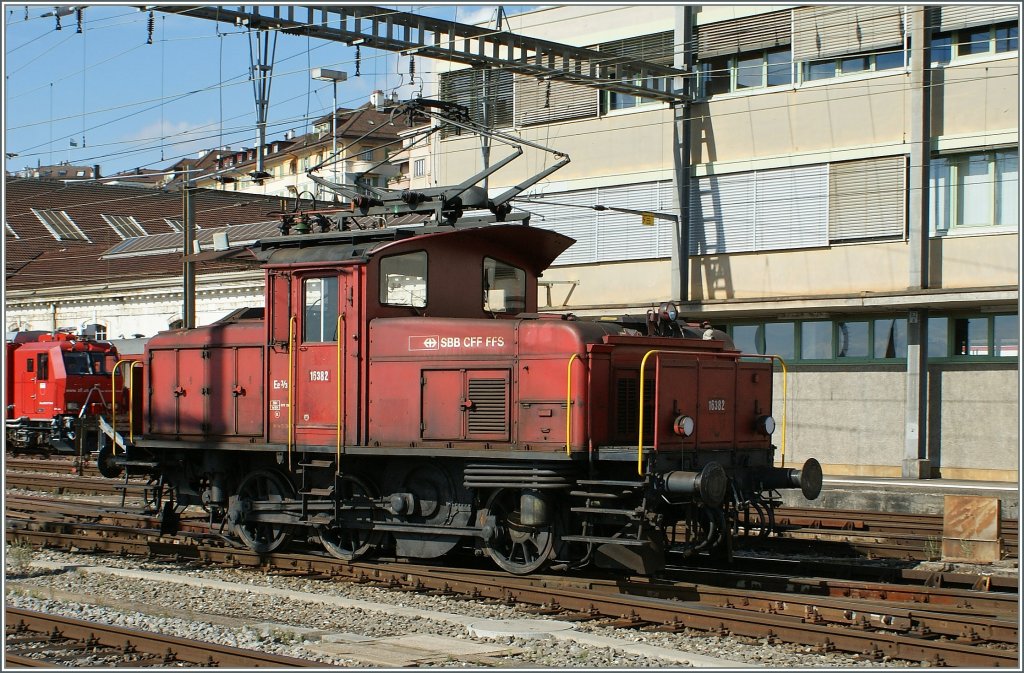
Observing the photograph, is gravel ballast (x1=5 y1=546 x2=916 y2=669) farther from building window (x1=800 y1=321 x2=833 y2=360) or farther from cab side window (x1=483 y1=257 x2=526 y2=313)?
building window (x1=800 y1=321 x2=833 y2=360)

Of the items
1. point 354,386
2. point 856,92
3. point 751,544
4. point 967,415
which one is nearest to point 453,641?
point 354,386

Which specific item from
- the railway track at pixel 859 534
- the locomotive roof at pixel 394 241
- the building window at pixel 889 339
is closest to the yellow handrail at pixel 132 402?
the railway track at pixel 859 534

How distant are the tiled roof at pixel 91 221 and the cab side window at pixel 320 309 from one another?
1231 inches

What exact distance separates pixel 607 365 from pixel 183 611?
15.2 feet

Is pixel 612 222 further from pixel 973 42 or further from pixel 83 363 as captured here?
pixel 83 363

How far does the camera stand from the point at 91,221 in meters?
52.7

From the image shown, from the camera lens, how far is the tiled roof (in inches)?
1784

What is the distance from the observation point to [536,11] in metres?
Answer: 27.4

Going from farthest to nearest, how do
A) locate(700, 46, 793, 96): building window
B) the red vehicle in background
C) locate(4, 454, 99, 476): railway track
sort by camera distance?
the red vehicle in background < locate(4, 454, 99, 476): railway track < locate(700, 46, 793, 96): building window

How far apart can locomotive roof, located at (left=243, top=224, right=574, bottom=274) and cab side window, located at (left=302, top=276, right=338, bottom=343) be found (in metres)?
0.27

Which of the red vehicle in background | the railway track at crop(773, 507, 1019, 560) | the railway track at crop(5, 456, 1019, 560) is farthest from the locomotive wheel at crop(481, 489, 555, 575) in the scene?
the red vehicle in background

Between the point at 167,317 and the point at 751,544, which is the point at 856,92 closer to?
the point at 751,544

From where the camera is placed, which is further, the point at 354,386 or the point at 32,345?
the point at 32,345

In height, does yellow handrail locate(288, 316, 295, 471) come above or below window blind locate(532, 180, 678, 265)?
below
